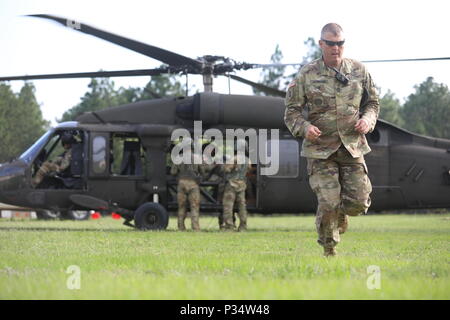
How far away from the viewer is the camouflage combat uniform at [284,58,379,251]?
742 centimetres

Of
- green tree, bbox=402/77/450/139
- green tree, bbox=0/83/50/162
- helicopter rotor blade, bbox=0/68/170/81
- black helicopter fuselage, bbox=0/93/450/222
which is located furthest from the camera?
green tree, bbox=402/77/450/139

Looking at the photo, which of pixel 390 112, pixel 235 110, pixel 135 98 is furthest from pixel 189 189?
pixel 135 98

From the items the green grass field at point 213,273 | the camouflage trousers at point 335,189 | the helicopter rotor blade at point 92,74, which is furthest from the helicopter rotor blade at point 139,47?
the camouflage trousers at point 335,189

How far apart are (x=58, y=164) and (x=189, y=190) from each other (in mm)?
2753

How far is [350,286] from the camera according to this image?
4.88m

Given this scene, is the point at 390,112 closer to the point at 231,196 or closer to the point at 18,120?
the point at 18,120

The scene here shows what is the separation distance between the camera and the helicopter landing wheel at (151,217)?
582 inches

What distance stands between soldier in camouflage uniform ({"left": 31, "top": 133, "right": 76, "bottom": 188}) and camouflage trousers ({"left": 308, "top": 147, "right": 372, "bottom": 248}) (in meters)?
8.71

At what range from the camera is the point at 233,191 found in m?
15.1

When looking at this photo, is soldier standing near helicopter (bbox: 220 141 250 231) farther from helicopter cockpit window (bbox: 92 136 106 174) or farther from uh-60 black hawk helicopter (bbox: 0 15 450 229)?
helicopter cockpit window (bbox: 92 136 106 174)

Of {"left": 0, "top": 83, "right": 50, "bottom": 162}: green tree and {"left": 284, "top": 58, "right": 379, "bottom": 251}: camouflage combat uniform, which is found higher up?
{"left": 0, "top": 83, "right": 50, "bottom": 162}: green tree

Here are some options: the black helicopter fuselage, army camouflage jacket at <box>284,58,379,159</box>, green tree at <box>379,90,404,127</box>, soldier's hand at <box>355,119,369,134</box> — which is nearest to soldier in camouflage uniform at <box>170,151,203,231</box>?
the black helicopter fuselage

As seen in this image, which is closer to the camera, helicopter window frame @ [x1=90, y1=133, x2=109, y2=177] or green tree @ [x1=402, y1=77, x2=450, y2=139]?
helicopter window frame @ [x1=90, y1=133, x2=109, y2=177]
